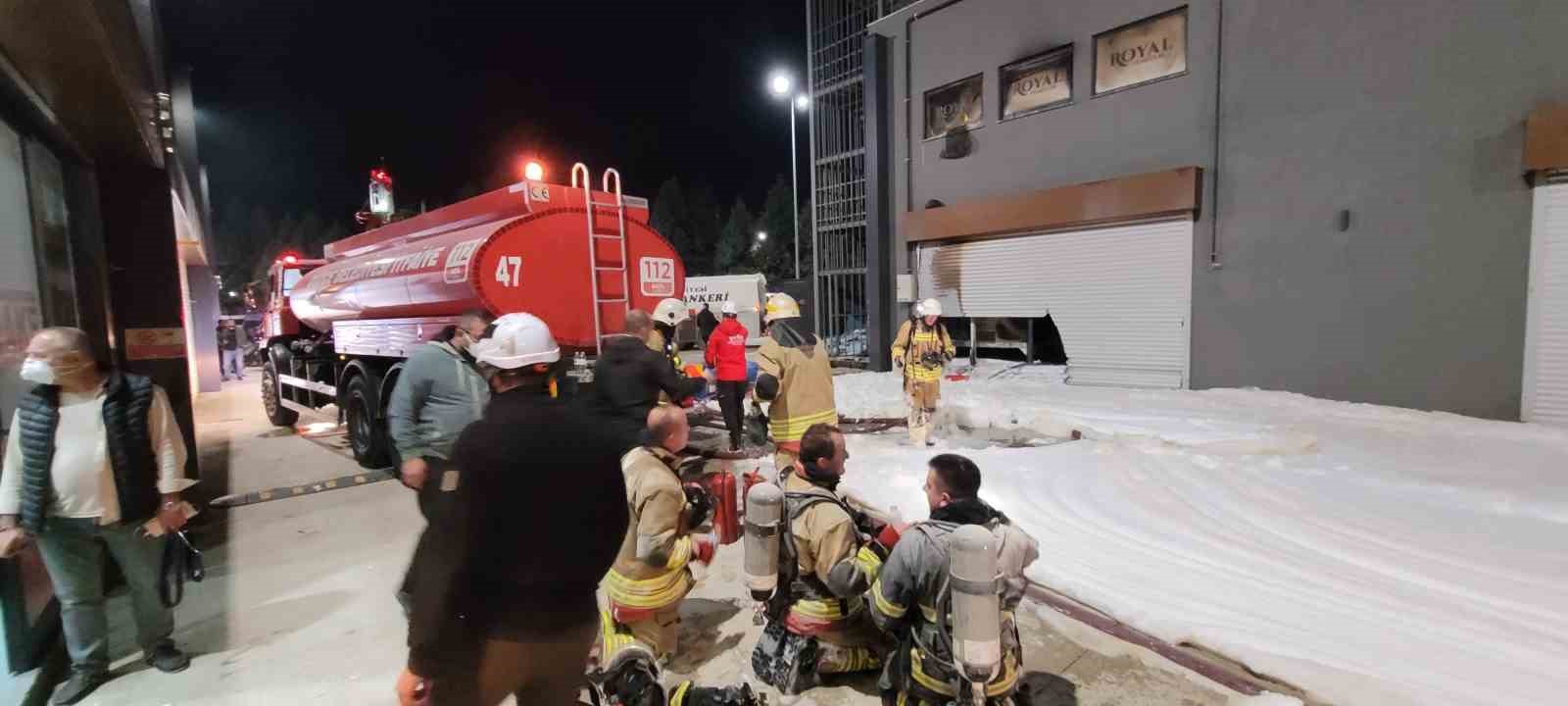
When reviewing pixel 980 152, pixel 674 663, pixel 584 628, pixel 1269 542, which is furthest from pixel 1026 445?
pixel 980 152

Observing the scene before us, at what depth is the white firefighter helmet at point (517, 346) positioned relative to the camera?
2158 millimetres

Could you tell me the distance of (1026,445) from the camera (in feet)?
24.7

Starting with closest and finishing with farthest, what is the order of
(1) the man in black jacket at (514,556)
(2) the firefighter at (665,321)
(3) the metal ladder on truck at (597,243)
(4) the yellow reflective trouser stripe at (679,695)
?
(1) the man in black jacket at (514,556)
(4) the yellow reflective trouser stripe at (679,695)
(2) the firefighter at (665,321)
(3) the metal ladder on truck at (597,243)

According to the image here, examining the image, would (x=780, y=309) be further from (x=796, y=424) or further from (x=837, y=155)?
(x=837, y=155)

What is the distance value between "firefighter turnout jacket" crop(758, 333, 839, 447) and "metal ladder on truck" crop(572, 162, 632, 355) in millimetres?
2124

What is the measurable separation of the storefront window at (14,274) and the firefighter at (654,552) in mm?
3433

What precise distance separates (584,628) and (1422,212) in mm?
10471

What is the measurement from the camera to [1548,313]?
23.6ft

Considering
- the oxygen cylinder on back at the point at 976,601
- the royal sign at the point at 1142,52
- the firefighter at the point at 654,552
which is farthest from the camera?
the royal sign at the point at 1142,52

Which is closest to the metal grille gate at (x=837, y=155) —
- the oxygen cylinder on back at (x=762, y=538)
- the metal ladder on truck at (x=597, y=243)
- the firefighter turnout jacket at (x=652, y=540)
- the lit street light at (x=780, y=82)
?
the lit street light at (x=780, y=82)

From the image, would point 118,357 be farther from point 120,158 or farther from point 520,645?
point 520,645

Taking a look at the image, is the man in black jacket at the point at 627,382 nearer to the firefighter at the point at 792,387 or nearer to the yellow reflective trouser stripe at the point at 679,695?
the firefighter at the point at 792,387

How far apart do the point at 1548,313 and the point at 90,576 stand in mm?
12475

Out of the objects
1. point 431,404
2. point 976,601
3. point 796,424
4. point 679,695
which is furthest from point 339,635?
point 976,601
